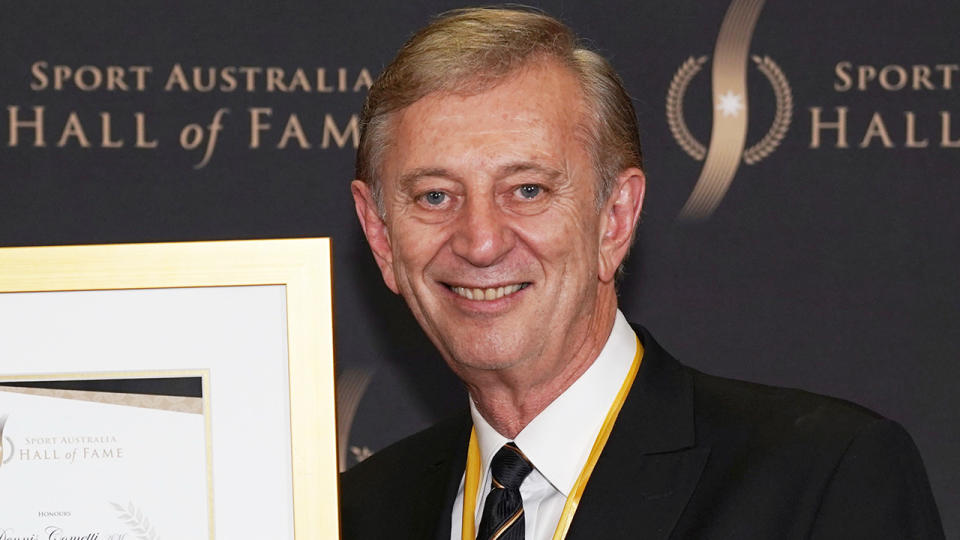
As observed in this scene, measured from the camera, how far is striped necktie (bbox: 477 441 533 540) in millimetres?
1990

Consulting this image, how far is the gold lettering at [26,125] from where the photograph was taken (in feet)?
9.57

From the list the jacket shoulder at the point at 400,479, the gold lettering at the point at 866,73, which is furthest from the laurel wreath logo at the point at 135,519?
the gold lettering at the point at 866,73

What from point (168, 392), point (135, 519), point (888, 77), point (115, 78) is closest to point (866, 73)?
point (888, 77)

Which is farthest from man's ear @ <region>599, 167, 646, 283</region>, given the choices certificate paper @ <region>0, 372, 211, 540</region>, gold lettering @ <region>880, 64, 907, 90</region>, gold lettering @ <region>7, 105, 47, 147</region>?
gold lettering @ <region>7, 105, 47, 147</region>

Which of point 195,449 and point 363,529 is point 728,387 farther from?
point 195,449

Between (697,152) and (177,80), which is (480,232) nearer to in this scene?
(697,152)

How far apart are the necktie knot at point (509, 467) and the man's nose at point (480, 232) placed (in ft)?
1.06

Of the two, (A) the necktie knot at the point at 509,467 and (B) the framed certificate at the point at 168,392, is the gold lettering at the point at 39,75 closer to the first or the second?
(B) the framed certificate at the point at 168,392

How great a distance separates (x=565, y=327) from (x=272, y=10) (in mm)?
1269

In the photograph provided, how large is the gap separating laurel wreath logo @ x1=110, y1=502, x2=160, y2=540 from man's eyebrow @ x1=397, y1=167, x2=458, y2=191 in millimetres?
612

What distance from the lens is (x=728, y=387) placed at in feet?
6.98

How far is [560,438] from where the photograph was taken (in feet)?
6.79

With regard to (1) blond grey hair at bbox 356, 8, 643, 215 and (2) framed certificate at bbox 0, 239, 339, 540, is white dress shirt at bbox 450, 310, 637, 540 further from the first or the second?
(2) framed certificate at bbox 0, 239, 339, 540

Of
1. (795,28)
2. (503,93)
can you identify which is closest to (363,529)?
(503,93)
